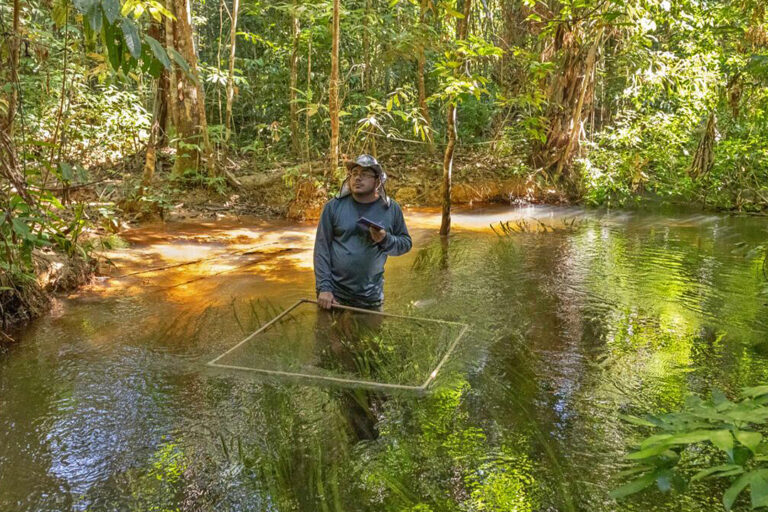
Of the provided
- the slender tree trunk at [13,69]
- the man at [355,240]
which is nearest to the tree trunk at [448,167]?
the man at [355,240]

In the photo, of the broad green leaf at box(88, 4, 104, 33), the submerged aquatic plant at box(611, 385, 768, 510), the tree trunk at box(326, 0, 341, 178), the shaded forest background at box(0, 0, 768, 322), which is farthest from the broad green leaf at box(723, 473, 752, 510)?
the tree trunk at box(326, 0, 341, 178)

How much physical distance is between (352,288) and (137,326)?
2197mm

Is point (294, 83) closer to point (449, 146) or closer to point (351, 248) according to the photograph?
point (449, 146)

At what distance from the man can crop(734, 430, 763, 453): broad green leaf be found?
116 inches

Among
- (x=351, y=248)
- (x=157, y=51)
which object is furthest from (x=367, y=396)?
(x=157, y=51)

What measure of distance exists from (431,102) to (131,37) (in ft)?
28.6

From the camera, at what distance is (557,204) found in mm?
13953

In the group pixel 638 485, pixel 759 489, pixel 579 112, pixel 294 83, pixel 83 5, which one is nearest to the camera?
pixel 759 489

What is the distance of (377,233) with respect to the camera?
4.18 metres

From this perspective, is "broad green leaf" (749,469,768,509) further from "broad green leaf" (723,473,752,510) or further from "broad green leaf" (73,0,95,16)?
"broad green leaf" (73,0,95,16)

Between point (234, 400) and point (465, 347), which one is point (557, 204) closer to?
point (465, 347)

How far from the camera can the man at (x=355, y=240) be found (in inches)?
168

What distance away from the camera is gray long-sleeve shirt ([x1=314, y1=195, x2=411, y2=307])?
4.32 m

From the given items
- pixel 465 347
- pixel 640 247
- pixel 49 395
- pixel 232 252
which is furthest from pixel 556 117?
pixel 49 395
